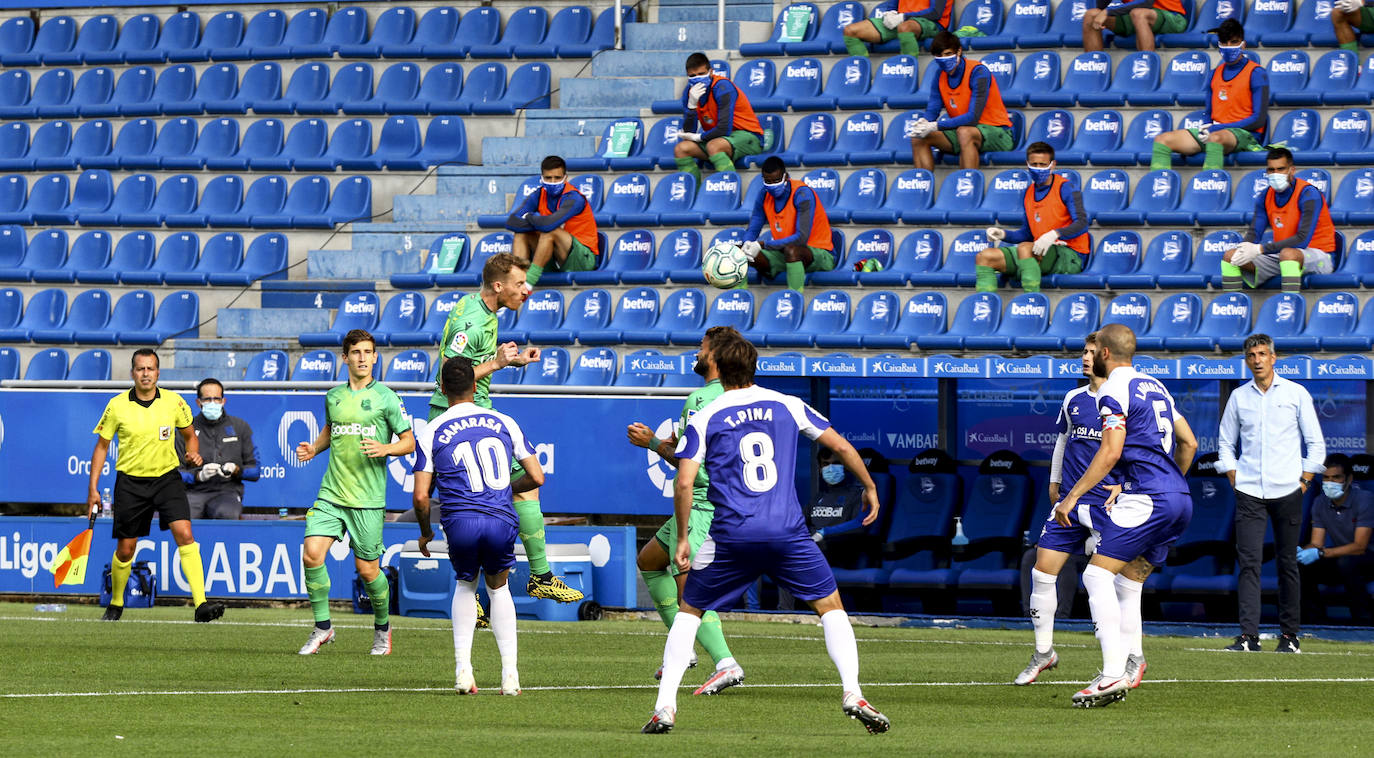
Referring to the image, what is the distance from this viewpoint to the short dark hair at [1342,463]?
15383 mm

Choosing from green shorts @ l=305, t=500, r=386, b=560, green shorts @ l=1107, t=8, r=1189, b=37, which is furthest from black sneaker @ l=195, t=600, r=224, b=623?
green shorts @ l=1107, t=8, r=1189, b=37

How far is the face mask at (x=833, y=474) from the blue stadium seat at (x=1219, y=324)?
3254mm

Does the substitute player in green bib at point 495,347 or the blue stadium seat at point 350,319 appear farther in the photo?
the blue stadium seat at point 350,319

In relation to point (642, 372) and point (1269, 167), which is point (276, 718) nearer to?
point (642, 372)

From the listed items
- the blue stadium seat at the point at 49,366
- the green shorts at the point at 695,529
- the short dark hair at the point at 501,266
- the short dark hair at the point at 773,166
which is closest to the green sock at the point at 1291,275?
the short dark hair at the point at 773,166

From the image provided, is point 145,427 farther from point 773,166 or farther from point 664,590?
point 773,166

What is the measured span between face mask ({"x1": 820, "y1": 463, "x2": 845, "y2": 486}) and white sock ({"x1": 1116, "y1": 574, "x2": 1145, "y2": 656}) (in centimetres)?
717

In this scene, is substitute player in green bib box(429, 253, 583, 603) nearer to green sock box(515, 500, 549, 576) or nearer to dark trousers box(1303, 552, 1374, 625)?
green sock box(515, 500, 549, 576)

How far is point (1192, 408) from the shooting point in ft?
57.6

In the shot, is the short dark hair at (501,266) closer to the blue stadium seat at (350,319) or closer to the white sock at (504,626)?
the white sock at (504,626)

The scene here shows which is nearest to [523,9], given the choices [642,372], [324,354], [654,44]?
[654,44]

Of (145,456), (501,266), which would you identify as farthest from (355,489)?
(145,456)

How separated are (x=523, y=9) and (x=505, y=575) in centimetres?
1667

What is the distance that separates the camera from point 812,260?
19.3 metres
